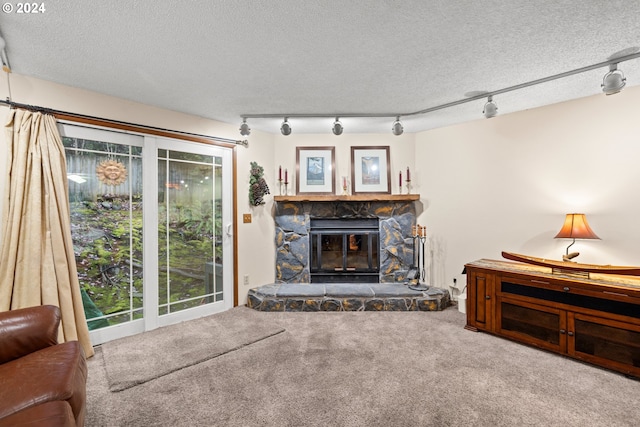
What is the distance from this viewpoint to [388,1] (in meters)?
1.54

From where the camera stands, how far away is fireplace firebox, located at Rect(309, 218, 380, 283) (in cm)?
A: 411

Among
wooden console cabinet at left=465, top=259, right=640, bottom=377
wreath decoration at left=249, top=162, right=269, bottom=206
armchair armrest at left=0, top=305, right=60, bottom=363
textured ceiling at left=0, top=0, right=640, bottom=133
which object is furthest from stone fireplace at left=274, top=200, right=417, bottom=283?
armchair armrest at left=0, top=305, right=60, bottom=363

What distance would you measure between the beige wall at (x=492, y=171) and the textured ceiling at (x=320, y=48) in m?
0.22

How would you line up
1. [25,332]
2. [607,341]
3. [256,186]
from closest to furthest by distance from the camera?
[25,332] < [607,341] < [256,186]

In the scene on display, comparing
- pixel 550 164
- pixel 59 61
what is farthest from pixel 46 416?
pixel 550 164

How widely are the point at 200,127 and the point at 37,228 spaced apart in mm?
1808

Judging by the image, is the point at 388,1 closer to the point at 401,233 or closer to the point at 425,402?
the point at 425,402

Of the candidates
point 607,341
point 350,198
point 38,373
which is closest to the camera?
point 38,373

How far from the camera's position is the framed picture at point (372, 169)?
414 cm

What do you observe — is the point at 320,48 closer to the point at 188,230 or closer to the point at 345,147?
the point at 345,147

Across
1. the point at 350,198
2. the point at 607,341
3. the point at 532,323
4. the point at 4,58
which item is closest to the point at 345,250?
the point at 350,198

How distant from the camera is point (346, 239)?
4129 millimetres

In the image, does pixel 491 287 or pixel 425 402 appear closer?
pixel 425 402

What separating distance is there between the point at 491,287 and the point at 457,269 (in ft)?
3.17
